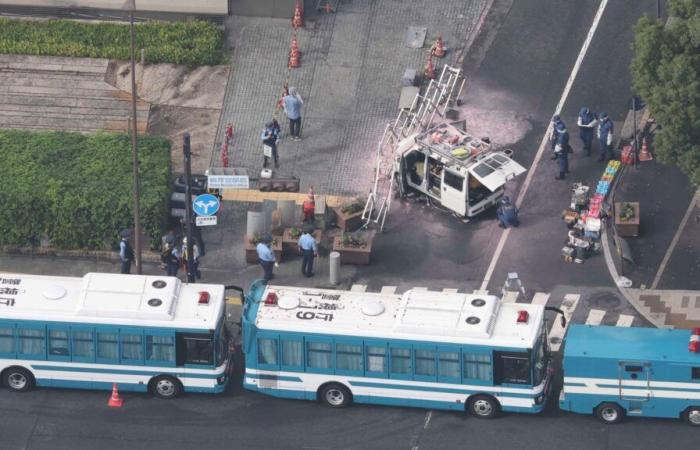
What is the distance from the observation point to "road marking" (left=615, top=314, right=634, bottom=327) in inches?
2393

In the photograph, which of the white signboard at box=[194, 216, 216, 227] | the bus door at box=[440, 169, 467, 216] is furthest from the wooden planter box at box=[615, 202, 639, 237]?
the white signboard at box=[194, 216, 216, 227]

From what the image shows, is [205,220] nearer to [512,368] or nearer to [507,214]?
[507,214]

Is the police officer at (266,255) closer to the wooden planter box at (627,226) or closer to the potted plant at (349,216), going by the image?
the potted plant at (349,216)

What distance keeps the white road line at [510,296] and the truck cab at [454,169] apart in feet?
12.4

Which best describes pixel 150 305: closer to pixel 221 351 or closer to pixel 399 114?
pixel 221 351

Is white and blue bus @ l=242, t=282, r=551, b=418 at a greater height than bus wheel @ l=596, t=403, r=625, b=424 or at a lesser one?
greater

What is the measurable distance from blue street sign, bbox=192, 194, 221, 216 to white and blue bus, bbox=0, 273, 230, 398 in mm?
3338

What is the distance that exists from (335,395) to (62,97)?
19.7m

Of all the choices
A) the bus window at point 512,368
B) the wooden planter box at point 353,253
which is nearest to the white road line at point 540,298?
the wooden planter box at point 353,253

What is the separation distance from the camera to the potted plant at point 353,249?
209ft

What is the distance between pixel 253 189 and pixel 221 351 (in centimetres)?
1124

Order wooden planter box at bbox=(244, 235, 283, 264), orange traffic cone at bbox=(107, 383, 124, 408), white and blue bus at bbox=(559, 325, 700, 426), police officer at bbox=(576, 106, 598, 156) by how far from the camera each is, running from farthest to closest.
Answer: police officer at bbox=(576, 106, 598, 156)
wooden planter box at bbox=(244, 235, 283, 264)
orange traffic cone at bbox=(107, 383, 124, 408)
white and blue bus at bbox=(559, 325, 700, 426)

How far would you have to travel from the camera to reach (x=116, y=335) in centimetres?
5719

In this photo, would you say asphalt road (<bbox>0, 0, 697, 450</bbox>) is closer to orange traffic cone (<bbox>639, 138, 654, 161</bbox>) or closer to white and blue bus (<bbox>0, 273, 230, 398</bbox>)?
white and blue bus (<bbox>0, 273, 230, 398</bbox>)
